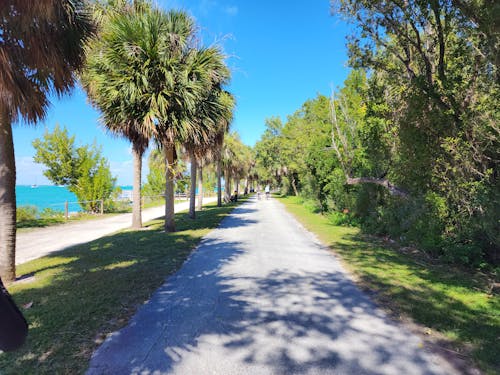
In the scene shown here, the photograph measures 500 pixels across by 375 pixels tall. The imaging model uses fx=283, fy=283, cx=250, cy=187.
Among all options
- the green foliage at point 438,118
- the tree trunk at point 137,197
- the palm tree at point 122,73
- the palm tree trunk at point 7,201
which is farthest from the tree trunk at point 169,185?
the green foliage at point 438,118

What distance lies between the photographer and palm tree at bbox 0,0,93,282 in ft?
12.8

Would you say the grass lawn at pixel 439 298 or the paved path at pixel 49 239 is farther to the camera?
the paved path at pixel 49 239

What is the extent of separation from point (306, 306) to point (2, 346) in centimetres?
346

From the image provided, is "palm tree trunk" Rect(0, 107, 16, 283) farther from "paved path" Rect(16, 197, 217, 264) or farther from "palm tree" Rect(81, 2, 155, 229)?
"palm tree" Rect(81, 2, 155, 229)

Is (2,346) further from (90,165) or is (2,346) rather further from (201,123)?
(90,165)

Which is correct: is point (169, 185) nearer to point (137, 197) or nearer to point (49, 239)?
point (137, 197)

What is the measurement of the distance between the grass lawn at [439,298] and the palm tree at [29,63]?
20.6 feet

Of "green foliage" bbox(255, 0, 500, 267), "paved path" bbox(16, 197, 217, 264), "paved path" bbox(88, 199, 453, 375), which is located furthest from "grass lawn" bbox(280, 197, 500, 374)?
"paved path" bbox(16, 197, 217, 264)

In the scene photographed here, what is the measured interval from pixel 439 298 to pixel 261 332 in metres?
2.92

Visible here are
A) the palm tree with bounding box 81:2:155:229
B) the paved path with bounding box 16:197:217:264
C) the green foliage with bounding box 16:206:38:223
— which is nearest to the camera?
the paved path with bounding box 16:197:217:264

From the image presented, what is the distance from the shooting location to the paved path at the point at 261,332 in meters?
2.67

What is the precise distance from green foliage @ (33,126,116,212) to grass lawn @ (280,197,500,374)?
60.3 feet

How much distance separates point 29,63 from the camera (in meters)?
4.32

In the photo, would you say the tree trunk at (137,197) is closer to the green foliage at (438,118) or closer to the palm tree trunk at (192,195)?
the palm tree trunk at (192,195)
